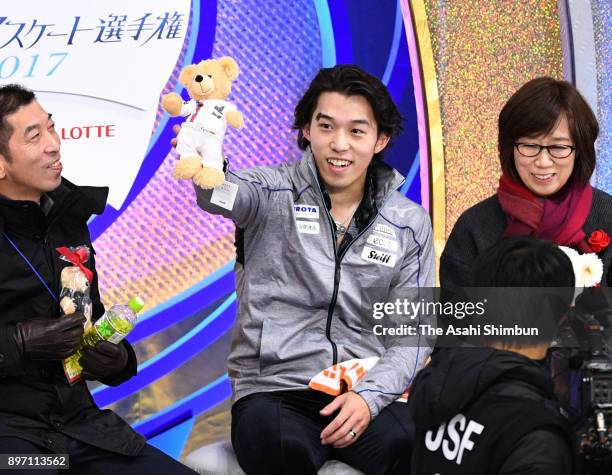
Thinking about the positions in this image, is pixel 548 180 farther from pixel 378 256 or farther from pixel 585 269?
pixel 585 269

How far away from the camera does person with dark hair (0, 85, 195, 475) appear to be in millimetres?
2076

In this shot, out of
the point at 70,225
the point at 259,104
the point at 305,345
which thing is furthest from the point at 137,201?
the point at 305,345

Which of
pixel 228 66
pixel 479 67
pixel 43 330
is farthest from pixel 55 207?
pixel 479 67

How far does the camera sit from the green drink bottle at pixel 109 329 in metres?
2.12

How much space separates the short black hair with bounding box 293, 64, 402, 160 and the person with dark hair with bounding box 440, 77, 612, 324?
31 centimetres

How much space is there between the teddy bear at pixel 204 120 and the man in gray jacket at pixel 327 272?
3.8 inches

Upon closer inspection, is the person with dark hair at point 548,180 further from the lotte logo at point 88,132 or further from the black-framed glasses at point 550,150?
the lotte logo at point 88,132

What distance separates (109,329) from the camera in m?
2.14

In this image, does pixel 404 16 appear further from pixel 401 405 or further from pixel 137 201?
pixel 401 405

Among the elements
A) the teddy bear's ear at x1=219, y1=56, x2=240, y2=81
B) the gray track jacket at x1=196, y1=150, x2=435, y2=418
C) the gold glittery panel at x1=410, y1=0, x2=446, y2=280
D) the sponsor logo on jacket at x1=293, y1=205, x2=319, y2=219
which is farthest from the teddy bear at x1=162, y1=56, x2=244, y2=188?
the gold glittery panel at x1=410, y1=0, x2=446, y2=280

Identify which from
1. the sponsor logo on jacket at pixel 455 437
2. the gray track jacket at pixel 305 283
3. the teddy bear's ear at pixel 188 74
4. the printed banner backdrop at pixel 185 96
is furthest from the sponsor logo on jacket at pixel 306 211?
the sponsor logo on jacket at pixel 455 437

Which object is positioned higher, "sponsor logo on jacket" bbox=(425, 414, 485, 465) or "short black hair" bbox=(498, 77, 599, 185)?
"short black hair" bbox=(498, 77, 599, 185)

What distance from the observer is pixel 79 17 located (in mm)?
3051

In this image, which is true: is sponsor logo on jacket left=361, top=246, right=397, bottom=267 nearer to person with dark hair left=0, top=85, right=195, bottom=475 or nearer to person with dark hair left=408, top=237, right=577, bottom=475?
person with dark hair left=0, top=85, right=195, bottom=475
